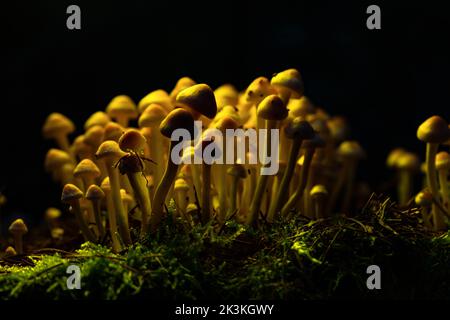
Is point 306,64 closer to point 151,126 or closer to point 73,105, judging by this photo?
point 73,105

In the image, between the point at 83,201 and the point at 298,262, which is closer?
the point at 298,262

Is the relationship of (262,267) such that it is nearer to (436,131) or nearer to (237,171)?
(237,171)

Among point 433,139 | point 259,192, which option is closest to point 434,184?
point 433,139

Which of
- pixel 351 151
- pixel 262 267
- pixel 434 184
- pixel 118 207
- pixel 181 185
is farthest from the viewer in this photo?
pixel 351 151

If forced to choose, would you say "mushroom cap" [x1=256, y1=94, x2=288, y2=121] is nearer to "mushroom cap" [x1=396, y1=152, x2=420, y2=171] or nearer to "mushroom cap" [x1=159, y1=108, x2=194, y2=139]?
"mushroom cap" [x1=159, y1=108, x2=194, y2=139]

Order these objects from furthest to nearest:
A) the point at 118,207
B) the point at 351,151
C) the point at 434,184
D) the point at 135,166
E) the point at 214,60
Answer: the point at 214,60
the point at 351,151
the point at 434,184
the point at 118,207
the point at 135,166

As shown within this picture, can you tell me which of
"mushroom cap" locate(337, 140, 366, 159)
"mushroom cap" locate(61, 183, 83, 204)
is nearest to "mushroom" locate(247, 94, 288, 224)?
"mushroom cap" locate(61, 183, 83, 204)
